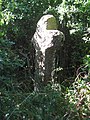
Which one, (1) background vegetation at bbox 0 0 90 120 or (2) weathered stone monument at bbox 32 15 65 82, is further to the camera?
(2) weathered stone monument at bbox 32 15 65 82

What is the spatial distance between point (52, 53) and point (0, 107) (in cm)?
82

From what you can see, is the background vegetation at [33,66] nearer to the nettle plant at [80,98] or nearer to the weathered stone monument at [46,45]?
the nettle plant at [80,98]

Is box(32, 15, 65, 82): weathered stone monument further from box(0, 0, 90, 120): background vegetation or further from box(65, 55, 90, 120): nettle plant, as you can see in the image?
box(65, 55, 90, 120): nettle plant

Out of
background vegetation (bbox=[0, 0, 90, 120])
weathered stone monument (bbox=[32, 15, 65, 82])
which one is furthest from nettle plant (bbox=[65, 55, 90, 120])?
weathered stone monument (bbox=[32, 15, 65, 82])

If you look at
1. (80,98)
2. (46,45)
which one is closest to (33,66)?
(46,45)

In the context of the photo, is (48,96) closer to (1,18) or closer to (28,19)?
(1,18)

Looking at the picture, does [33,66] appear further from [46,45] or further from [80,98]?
[80,98]

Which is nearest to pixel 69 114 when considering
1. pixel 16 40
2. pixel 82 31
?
pixel 82 31

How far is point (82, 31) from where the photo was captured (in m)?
3.69

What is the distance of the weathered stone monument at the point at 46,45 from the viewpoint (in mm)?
3320

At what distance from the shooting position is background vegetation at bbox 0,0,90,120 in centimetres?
303

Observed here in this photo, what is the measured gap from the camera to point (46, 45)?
332 centimetres

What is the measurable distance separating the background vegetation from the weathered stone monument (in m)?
0.20

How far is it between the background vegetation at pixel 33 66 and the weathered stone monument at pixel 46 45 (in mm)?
196
